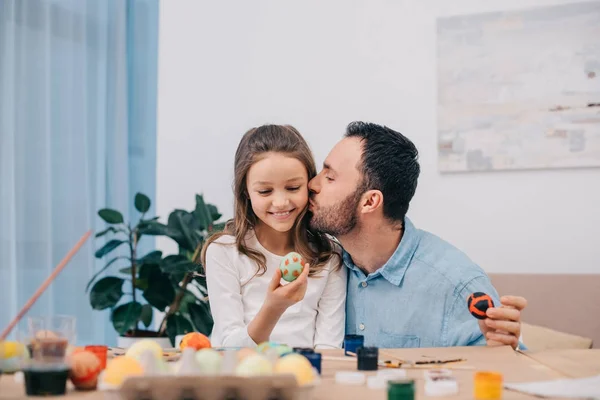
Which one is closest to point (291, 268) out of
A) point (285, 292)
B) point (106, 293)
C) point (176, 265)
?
point (285, 292)

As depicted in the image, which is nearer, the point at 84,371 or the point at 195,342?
the point at 84,371

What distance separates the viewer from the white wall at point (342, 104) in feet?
11.4

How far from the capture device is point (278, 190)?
6.61 feet

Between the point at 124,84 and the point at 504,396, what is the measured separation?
342cm

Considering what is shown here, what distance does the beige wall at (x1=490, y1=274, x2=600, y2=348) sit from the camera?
3.16 m

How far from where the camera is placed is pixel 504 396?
1.06 m

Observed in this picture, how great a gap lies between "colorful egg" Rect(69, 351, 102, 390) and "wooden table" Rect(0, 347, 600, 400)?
→ 0.6 inches

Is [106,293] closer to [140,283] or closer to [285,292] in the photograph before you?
[140,283]

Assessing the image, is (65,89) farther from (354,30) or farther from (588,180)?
(588,180)

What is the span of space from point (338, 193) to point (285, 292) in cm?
55

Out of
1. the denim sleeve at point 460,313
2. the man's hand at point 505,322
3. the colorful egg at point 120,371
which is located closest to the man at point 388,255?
the denim sleeve at point 460,313

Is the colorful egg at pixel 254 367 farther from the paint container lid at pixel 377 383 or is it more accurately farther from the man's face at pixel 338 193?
the man's face at pixel 338 193

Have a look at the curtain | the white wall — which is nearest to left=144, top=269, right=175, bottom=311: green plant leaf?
the curtain

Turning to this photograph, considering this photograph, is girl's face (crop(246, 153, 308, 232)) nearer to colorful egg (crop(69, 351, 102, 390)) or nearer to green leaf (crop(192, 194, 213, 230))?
colorful egg (crop(69, 351, 102, 390))
